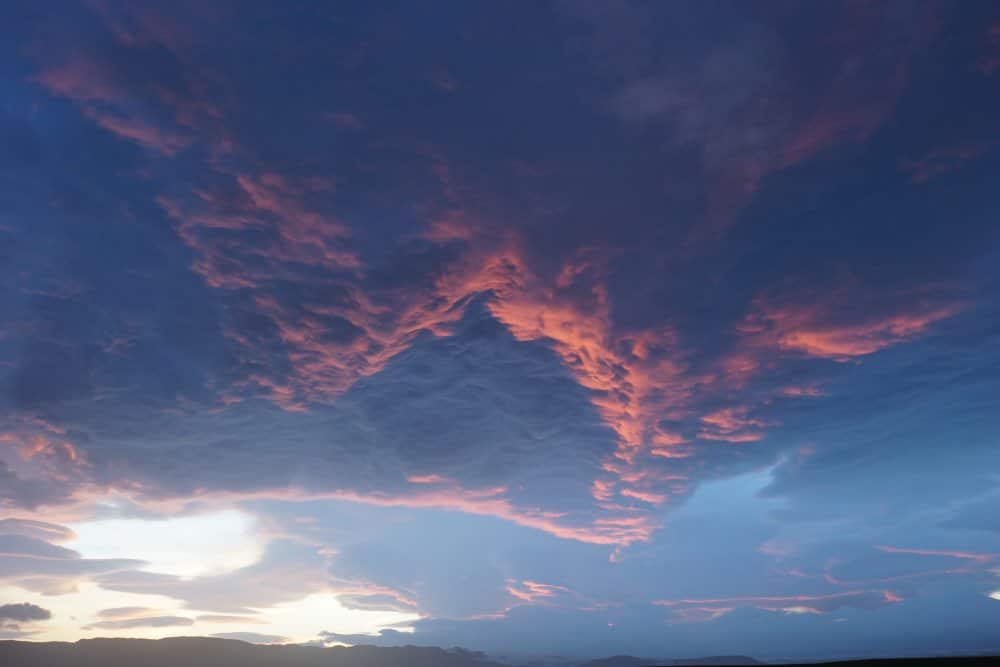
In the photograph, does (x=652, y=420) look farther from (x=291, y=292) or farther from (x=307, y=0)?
(x=307, y=0)

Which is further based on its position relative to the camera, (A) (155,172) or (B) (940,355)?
(B) (940,355)

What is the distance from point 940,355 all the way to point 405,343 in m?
32.0

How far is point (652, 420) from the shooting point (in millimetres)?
38094

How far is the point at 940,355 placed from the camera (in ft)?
109

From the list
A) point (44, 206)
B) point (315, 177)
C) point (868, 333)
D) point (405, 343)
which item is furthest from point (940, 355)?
point (44, 206)

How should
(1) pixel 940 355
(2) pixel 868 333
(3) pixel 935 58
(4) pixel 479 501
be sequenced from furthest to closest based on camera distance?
(4) pixel 479 501, (1) pixel 940 355, (2) pixel 868 333, (3) pixel 935 58

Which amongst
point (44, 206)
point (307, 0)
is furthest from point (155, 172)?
point (307, 0)

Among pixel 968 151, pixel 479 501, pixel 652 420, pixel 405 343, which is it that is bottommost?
pixel 479 501

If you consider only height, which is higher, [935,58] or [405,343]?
[935,58]

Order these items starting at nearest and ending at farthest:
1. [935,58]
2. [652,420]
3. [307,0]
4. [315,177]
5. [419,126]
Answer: [307,0]
[935,58]
[419,126]
[315,177]
[652,420]

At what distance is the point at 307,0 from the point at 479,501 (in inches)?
1521

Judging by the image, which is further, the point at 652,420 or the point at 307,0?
the point at 652,420

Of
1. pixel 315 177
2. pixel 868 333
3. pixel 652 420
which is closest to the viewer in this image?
pixel 315 177

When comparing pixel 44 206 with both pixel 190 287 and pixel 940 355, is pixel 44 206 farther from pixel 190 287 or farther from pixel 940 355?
pixel 940 355
